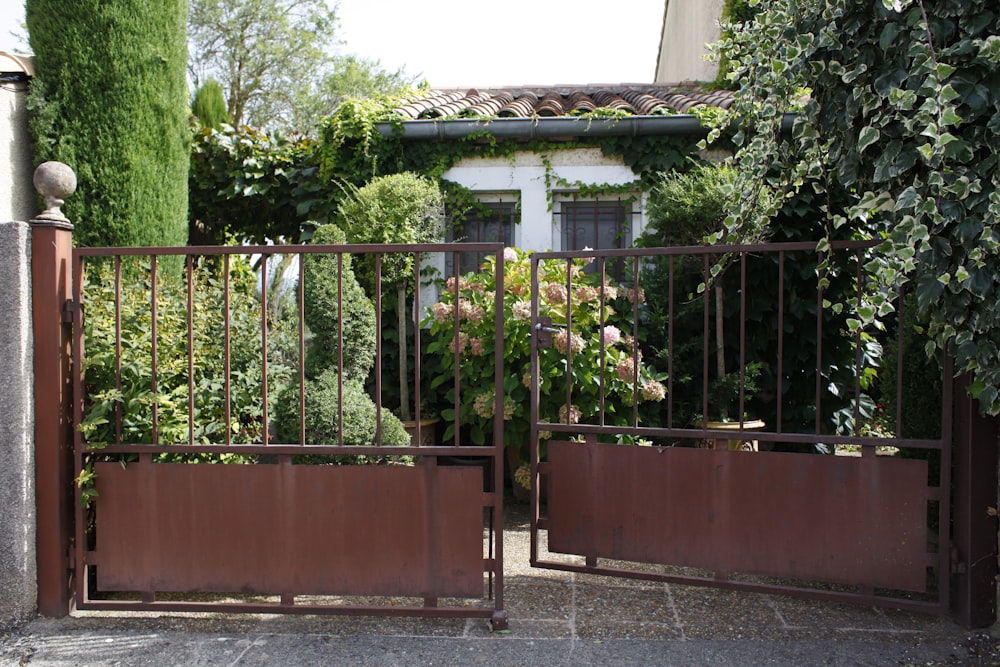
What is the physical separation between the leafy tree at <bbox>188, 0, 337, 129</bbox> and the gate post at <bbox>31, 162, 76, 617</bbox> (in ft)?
56.6

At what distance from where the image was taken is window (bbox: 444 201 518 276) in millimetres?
7137

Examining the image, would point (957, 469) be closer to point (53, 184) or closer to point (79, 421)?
point (79, 421)

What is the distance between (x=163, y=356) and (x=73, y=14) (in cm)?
391

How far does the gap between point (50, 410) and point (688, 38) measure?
10146mm

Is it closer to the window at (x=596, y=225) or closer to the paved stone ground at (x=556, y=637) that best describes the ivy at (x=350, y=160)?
the window at (x=596, y=225)

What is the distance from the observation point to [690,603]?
3.85 m

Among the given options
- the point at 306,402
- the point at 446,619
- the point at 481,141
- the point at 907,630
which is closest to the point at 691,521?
the point at 907,630

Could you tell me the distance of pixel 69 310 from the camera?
354 centimetres

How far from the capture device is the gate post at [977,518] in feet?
11.0

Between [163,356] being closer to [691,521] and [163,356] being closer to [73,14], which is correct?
[691,521]

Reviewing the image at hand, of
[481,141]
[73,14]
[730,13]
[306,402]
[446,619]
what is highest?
[730,13]

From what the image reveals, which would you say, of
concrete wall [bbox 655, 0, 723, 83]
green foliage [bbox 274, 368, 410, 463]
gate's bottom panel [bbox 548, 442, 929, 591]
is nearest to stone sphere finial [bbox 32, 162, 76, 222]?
green foliage [bbox 274, 368, 410, 463]

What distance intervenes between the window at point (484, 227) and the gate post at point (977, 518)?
444 centimetres

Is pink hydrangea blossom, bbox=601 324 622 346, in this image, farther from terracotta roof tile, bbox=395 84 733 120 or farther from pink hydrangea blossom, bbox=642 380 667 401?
terracotta roof tile, bbox=395 84 733 120
